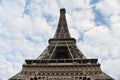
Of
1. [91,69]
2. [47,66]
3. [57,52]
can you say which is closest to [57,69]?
[47,66]

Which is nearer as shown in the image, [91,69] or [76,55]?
[91,69]

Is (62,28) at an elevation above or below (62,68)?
above

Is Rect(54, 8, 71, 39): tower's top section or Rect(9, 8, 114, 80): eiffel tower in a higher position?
Rect(54, 8, 71, 39): tower's top section

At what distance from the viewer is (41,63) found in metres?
55.1

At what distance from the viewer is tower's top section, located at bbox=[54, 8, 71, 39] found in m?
65.7

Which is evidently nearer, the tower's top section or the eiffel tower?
the eiffel tower

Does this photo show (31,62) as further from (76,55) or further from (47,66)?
(76,55)

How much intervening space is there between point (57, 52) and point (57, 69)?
10.2m

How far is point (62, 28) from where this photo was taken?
68.3m

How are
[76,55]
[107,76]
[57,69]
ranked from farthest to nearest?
[76,55]
[57,69]
[107,76]

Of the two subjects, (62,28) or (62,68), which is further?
(62,28)

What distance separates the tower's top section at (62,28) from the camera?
6571cm

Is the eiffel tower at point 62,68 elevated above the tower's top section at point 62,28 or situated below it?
below

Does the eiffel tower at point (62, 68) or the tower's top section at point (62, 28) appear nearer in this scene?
the eiffel tower at point (62, 68)
